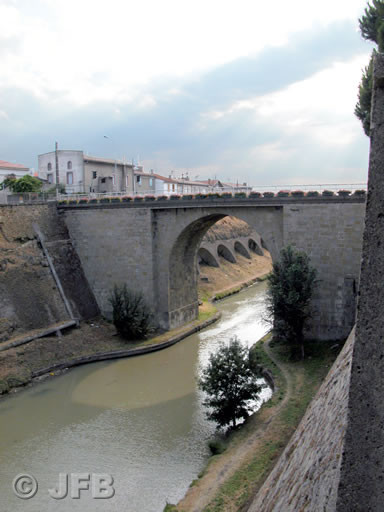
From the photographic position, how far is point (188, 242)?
79.7ft

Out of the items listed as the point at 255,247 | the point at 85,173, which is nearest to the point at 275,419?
the point at 85,173

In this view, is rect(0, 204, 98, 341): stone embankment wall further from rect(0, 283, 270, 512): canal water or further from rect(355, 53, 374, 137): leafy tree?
rect(355, 53, 374, 137): leafy tree

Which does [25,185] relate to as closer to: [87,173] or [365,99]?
[87,173]

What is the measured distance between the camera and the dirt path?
32.6 feet

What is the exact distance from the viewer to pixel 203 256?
38594 millimetres

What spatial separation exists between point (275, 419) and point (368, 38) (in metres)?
18.6

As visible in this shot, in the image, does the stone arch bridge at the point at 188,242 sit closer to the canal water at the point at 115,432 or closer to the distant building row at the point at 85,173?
the canal water at the point at 115,432

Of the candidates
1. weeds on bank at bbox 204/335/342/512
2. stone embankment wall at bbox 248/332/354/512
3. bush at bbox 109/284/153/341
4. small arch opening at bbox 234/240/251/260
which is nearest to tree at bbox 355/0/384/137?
weeds on bank at bbox 204/335/342/512

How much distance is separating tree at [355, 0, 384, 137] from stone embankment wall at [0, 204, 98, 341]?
16.8 metres

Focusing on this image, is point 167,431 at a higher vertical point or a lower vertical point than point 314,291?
lower

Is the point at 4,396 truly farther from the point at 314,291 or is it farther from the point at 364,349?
the point at 364,349

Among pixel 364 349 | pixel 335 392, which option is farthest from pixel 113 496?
pixel 364 349

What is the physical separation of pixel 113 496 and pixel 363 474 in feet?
28.3

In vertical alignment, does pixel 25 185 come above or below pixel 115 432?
above
